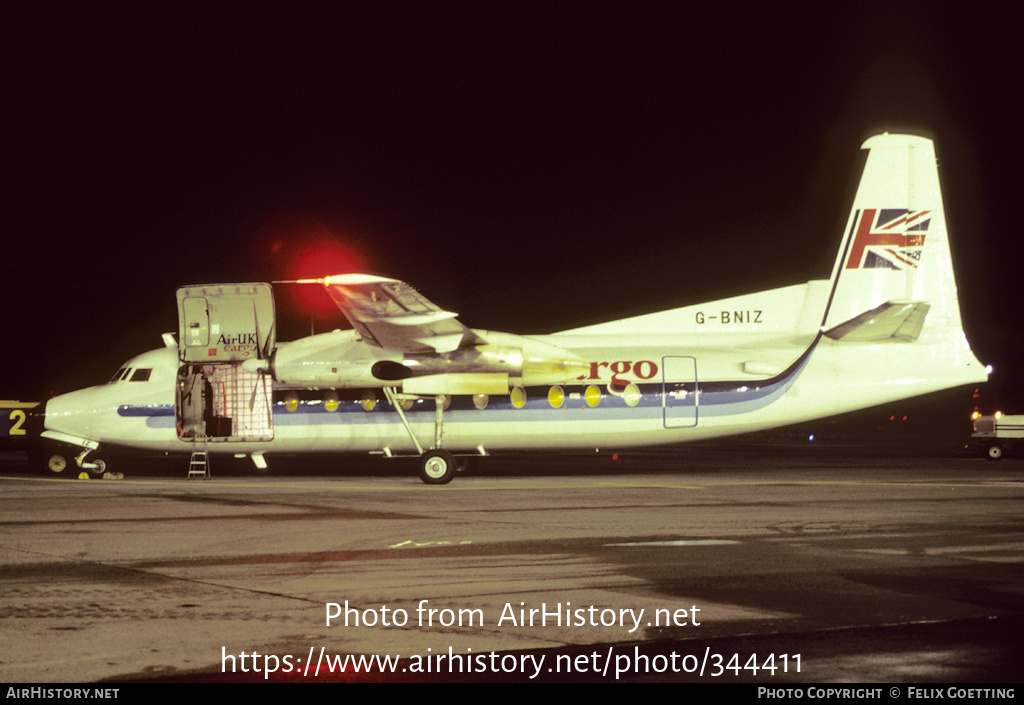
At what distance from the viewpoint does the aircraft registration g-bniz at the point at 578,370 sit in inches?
745

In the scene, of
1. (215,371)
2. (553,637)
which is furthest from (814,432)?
(553,637)

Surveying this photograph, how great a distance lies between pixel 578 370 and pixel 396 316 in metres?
3.94

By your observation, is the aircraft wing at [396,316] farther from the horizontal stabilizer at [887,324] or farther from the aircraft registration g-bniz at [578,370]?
the horizontal stabilizer at [887,324]

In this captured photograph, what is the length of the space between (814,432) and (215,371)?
4633 cm

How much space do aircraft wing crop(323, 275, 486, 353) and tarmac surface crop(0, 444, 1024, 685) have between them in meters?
3.52

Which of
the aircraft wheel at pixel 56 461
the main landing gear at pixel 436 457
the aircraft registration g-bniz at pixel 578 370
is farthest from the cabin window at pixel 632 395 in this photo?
the aircraft wheel at pixel 56 461

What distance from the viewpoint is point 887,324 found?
18672mm

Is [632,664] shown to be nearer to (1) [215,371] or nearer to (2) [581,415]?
(2) [581,415]

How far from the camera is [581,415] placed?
768 inches

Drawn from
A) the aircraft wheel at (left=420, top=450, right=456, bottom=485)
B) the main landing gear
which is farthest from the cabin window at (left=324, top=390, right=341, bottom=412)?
the aircraft wheel at (left=420, top=450, right=456, bottom=485)

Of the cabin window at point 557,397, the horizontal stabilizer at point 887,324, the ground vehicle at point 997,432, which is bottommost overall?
the ground vehicle at point 997,432

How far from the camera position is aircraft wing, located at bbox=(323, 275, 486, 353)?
16453mm

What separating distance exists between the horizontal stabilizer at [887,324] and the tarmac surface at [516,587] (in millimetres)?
3799

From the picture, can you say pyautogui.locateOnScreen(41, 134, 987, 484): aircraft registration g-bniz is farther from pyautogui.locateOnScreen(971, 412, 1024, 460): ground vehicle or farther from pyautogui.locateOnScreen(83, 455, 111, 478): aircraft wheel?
pyautogui.locateOnScreen(971, 412, 1024, 460): ground vehicle
